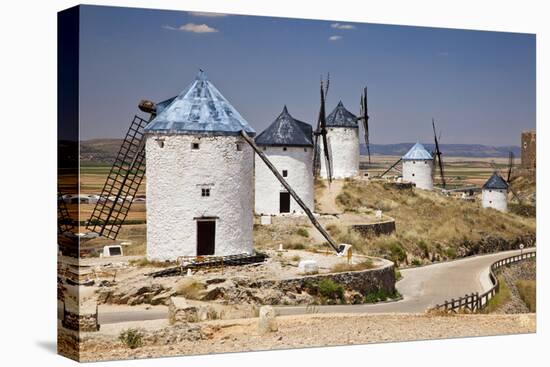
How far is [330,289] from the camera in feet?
63.3

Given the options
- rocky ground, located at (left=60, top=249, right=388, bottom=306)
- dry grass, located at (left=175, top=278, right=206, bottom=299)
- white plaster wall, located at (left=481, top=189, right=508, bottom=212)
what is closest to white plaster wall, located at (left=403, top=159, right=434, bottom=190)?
white plaster wall, located at (left=481, top=189, right=508, bottom=212)

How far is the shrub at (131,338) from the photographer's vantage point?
53.5ft

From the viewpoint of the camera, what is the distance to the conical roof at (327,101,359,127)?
22353mm

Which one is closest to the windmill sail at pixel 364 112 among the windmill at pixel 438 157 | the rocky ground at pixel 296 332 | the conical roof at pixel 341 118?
the conical roof at pixel 341 118

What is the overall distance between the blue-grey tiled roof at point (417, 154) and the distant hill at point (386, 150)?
155 mm

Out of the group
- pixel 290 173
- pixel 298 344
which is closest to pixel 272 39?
pixel 298 344

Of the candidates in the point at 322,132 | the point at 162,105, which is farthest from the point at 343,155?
the point at 162,105

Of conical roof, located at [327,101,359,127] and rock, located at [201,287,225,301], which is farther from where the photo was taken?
conical roof, located at [327,101,359,127]

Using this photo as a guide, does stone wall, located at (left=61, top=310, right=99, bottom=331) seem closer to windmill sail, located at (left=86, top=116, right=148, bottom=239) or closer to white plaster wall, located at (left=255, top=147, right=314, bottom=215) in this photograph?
windmill sail, located at (left=86, top=116, right=148, bottom=239)

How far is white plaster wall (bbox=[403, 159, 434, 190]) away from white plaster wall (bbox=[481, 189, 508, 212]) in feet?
5.75

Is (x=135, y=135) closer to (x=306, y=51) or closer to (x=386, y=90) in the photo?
(x=306, y=51)

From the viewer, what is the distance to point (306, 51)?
19984 millimetres

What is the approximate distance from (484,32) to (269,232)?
7.30 m

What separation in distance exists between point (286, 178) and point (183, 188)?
858 cm
